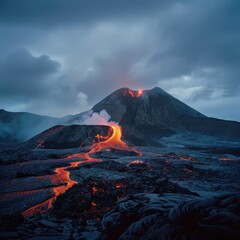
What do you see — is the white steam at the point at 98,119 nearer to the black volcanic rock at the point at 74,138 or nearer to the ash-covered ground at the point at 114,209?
the black volcanic rock at the point at 74,138

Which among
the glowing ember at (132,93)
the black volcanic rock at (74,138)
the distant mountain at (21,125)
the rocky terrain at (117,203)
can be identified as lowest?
the rocky terrain at (117,203)

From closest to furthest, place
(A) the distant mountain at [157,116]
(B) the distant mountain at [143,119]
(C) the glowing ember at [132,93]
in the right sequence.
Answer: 1. (A) the distant mountain at [157,116]
2. (B) the distant mountain at [143,119]
3. (C) the glowing ember at [132,93]

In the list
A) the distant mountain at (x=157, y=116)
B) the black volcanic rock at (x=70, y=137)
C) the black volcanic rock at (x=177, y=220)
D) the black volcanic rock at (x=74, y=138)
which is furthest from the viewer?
the distant mountain at (x=157, y=116)

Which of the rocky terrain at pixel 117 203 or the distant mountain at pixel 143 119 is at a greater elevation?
the distant mountain at pixel 143 119

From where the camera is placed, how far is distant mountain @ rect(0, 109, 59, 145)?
112m

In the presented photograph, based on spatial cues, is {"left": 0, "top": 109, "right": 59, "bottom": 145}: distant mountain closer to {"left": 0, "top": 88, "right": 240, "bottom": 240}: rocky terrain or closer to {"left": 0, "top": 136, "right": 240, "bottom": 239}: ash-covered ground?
{"left": 0, "top": 88, "right": 240, "bottom": 240}: rocky terrain

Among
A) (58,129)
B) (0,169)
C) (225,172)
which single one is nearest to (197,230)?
(225,172)

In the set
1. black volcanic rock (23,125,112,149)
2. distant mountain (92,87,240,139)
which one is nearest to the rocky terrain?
black volcanic rock (23,125,112,149)

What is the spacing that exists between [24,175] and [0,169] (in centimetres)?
678

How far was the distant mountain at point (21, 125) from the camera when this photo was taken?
112 metres

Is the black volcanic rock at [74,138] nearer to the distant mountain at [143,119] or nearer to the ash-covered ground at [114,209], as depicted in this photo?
the distant mountain at [143,119]

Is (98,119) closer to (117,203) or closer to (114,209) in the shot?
(117,203)

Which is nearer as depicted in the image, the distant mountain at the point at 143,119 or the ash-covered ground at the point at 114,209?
the ash-covered ground at the point at 114,209

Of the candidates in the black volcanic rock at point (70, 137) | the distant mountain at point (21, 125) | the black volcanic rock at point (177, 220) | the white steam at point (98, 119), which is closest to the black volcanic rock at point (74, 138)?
the black volcanic rock at point (70, 137)
